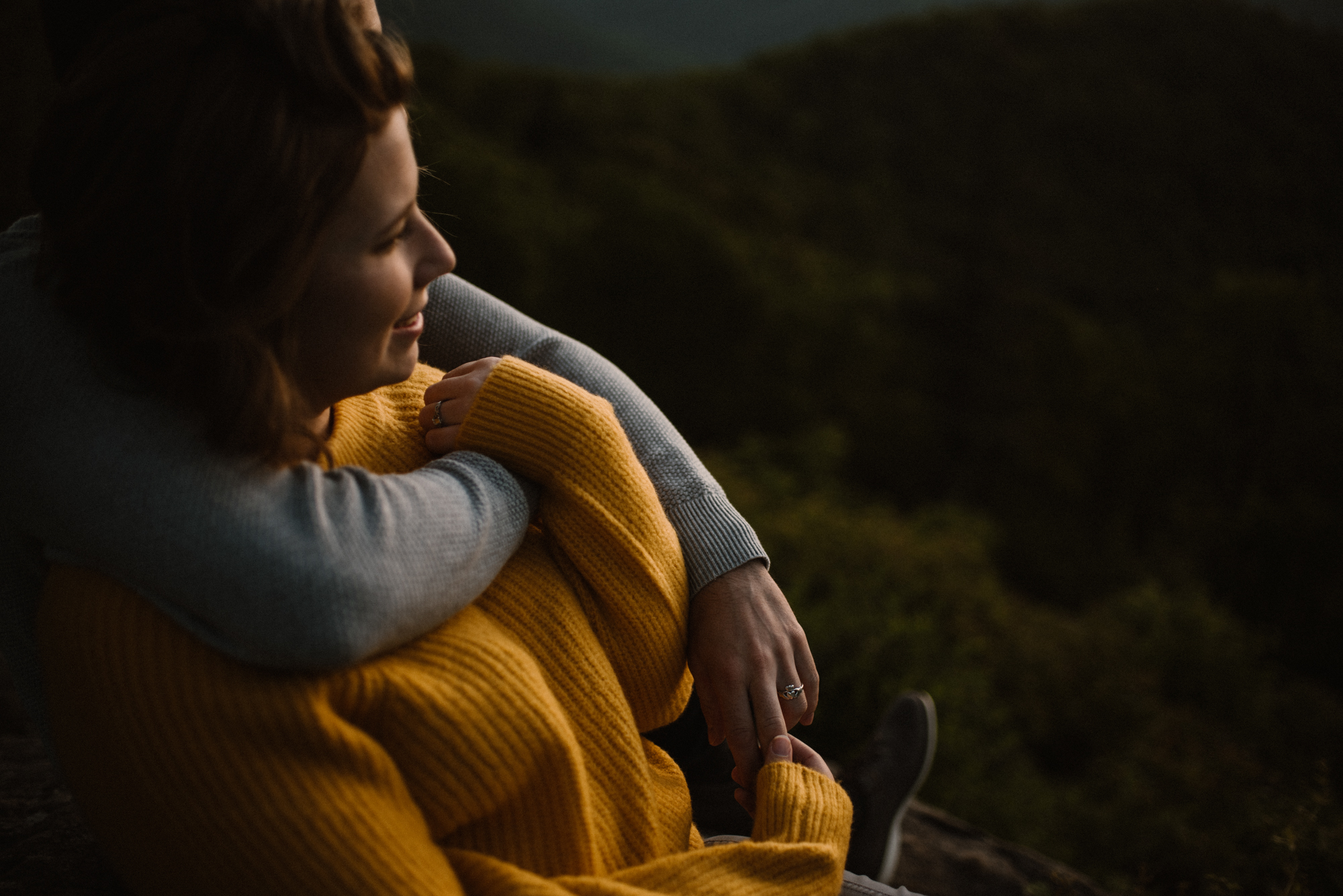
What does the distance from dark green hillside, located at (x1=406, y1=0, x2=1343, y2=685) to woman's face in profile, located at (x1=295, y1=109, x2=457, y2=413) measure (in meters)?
6.29

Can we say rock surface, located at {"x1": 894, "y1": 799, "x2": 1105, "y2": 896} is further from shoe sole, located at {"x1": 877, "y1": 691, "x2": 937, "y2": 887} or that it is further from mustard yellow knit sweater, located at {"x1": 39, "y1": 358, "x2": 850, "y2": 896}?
mustard yellow knit sweater, located at {"x1": 39, "y1": 358, "x2": 850, "y2": 896}

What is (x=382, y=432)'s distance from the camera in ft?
3.51

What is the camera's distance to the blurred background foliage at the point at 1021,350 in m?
3.92

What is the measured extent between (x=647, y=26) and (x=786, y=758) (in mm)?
17277

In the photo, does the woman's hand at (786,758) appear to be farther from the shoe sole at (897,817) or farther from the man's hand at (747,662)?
the shoe sole at (897,817)

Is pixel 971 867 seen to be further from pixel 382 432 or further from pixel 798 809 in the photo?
pixel 382 432

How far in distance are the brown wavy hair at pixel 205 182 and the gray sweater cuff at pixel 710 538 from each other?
57cm

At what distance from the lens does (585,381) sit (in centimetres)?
126

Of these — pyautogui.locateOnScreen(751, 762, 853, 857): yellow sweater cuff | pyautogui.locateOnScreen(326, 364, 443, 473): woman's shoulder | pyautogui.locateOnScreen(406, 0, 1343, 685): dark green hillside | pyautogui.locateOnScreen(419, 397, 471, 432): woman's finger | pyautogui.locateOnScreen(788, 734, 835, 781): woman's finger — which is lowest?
pyautogui.locateOnScreen(406, 0, 1343, 685): dark green hillside

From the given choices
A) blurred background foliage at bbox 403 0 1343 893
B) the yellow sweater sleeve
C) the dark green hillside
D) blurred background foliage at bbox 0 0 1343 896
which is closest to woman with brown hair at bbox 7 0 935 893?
the yellow sweater sleeve

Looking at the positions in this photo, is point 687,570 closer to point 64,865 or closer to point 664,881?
point 664,881

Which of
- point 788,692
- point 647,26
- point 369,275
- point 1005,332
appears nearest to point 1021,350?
point 1005,332

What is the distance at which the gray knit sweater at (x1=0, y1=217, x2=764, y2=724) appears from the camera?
705 mm

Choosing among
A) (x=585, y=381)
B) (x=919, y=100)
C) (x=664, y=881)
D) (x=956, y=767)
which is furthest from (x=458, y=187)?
(x=919, y=100)
